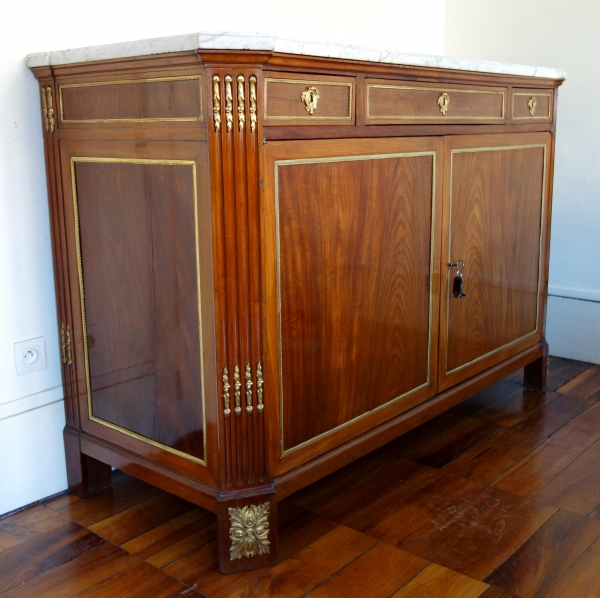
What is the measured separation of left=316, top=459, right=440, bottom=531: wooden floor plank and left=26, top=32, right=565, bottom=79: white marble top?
93 cm

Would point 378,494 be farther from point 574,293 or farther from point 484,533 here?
point 574,293

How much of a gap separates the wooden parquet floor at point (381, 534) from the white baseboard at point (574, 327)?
0.71m

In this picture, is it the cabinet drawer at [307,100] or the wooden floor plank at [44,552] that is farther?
the wooden floor plank at [44,552]

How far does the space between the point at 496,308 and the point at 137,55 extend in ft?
3.97

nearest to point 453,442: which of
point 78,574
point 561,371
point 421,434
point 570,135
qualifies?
point 421,434

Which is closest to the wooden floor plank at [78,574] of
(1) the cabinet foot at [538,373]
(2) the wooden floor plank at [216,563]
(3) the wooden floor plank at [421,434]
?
(2) the wooden floor plank at [216,563]

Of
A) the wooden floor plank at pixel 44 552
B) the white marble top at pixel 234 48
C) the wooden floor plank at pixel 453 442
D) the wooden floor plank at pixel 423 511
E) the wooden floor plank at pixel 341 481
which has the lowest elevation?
the wooden floor plank at pixel 44 552

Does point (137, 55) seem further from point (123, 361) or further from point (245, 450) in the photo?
point (245, 450)

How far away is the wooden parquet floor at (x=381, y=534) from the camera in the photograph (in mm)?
1366

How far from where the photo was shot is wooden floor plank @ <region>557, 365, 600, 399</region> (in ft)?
7.65

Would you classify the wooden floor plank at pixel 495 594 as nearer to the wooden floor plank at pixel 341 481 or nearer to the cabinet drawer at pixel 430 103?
the wooden floor plank at pixel 341 481

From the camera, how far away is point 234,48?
1.20 metres

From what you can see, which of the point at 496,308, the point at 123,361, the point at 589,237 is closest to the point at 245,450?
the point at 123,361

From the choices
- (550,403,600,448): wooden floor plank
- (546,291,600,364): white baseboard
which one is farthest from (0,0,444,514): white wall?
(546,291,600,364): white baseboard
